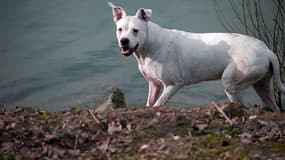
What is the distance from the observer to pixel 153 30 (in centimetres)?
866

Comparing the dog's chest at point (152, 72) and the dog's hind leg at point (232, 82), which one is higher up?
the dog's chest at point (152, 72)

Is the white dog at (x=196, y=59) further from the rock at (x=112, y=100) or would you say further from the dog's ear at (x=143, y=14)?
the rock at (x=112, y=100)

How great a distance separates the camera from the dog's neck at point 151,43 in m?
8.60

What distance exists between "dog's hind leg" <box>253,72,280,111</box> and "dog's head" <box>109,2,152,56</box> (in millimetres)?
1994

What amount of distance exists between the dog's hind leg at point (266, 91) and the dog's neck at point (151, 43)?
166cm

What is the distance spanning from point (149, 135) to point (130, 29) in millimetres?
3200

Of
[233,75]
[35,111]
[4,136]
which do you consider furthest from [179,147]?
[233,75]

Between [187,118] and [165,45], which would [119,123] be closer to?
[187,118]

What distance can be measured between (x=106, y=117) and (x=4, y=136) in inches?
42.1

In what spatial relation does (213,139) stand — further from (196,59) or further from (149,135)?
(196,59)

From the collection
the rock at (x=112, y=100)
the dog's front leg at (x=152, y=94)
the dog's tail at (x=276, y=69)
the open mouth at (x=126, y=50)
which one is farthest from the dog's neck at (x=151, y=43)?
the dog's tail at (x=276, y=69)

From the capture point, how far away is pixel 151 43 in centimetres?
861

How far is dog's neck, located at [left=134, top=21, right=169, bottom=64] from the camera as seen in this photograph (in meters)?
8.60

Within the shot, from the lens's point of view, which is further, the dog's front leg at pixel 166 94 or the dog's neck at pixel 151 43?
the dog's neck at pixel 151 43
